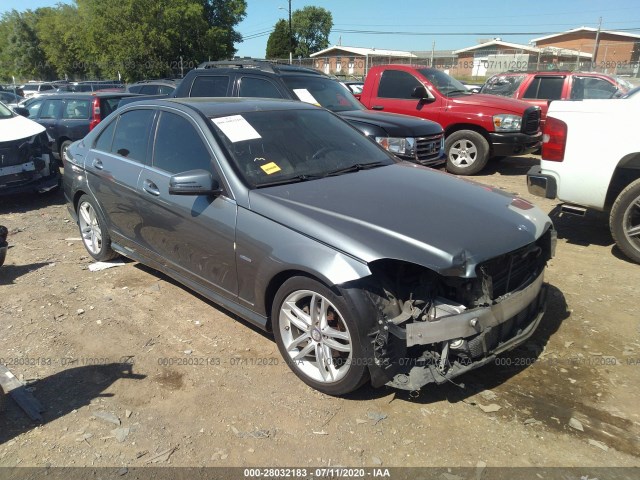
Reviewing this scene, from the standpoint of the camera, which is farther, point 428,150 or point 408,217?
point 428,150

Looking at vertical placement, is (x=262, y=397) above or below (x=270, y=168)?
below

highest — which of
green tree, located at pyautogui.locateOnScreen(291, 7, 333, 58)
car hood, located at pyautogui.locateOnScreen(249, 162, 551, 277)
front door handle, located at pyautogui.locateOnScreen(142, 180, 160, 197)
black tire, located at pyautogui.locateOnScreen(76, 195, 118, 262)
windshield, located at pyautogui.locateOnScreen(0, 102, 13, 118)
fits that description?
green tree, located at pyautogui.locateOnScreen(291, 7, 333, 58)

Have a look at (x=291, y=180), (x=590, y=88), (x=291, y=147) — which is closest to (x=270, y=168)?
(x=291, y=180)

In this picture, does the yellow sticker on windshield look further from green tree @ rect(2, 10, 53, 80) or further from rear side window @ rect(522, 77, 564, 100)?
green tree @ rect(2, 10, 53, 80)

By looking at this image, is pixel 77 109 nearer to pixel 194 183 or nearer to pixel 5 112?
pixel 5 112

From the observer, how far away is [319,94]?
Answer: 298 inches

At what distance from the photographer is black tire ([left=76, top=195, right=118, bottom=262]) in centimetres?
495

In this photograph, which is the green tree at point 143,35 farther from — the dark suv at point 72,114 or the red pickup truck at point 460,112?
the red pickup truck at point 460,112

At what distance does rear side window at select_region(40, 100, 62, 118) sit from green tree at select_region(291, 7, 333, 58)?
8268 cm

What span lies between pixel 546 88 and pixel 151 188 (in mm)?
9973

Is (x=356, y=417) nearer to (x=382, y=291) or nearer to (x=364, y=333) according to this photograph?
(x=364, y=333)

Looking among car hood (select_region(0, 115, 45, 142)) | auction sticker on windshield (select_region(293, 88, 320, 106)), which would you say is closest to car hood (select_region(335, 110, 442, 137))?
auction sticker on windshield (select_region(293, 88, 320, 106))

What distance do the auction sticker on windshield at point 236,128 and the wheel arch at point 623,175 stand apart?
360 centimetres

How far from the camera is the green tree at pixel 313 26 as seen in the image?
290 feet
